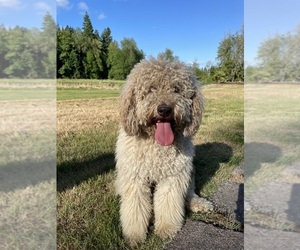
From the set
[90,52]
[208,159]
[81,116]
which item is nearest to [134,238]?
[208,159]

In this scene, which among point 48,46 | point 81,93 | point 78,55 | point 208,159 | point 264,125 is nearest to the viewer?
point 264,125

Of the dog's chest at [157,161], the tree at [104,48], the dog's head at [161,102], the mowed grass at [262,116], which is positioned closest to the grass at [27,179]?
the dog's head at [161,102]

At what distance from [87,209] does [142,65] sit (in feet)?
5.96

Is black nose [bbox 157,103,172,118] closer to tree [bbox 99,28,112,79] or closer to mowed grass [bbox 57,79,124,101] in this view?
mowed grass [bbox 57,79,124,101]

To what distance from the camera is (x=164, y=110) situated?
327 cm

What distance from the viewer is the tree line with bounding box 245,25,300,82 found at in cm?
182

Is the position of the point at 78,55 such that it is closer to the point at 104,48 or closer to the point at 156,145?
the point at 104,48

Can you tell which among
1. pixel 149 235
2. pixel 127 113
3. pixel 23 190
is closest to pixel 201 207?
pixel 149 235

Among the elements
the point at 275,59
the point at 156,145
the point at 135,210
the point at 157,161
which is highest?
the point at 275,59

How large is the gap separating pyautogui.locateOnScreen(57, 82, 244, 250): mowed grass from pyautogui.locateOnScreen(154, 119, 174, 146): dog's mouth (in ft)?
3.41

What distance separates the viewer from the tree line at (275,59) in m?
1.82

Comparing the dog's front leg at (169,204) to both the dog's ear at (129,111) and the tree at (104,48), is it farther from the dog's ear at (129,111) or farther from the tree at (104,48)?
the tree at (104,48)

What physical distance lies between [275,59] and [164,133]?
169cm

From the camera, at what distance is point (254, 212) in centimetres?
253
